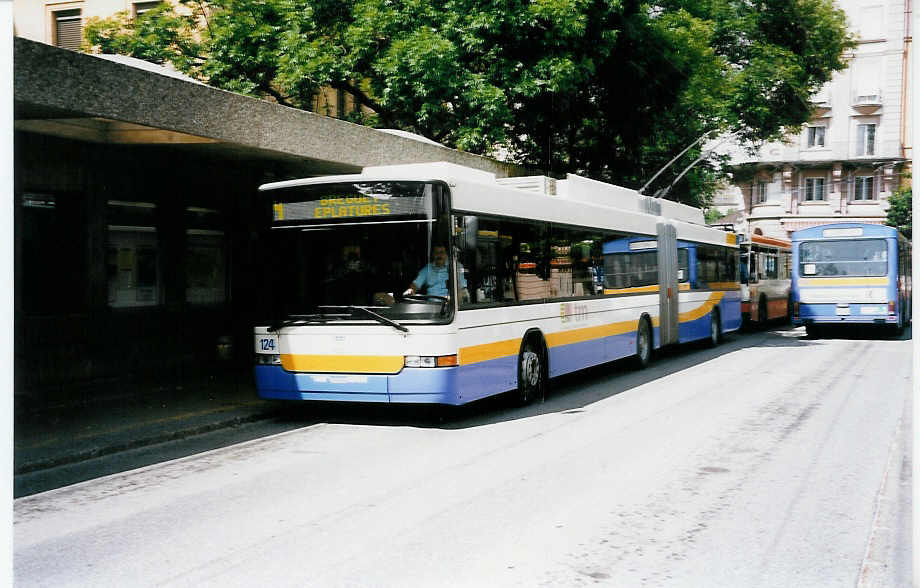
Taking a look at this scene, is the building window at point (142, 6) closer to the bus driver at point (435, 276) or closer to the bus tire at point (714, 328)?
the bus tire at point (714, 328)

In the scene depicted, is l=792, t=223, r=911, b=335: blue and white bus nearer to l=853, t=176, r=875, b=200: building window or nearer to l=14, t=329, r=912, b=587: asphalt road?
l=14, t=329, r=912, b=587: asphalt road

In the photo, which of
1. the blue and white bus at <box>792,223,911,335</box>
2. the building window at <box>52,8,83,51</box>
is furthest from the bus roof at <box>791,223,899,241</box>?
A: the building window at <box>52,8,83,51</box>

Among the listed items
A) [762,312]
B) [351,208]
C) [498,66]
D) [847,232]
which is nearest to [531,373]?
[351,208]

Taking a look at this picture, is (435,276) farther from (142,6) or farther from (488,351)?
(142,6)

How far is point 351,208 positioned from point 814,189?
2322 inches

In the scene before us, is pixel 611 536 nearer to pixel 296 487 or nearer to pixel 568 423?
pixel 296 487

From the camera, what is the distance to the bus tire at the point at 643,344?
1645 centimetres

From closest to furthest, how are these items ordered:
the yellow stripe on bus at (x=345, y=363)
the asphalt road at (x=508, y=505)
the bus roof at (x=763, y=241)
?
the asphalt road at (x=508, y=505) → the yellow stripe on bus at (x=345, y=363) → the bus roof at (x=763, y=241)

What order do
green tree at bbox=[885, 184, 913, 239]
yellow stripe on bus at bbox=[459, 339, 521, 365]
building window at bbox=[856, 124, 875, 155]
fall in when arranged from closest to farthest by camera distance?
1. yellow stripe on bus at bbox=[459, 339, 521, 365]
2. green tree at bbox=[885, 184, 913, 239]
3. building window at bbox=[856, 124, 875, 155]

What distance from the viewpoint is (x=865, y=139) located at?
200 feet

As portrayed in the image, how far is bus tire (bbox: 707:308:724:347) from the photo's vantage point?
2111 cm

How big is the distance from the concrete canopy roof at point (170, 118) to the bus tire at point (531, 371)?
3880mm

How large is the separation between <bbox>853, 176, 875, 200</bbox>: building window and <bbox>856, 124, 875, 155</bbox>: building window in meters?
1.68

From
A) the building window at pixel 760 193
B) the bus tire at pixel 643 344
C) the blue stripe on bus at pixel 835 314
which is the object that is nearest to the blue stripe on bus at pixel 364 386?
the bus tire at pixel 643 344
